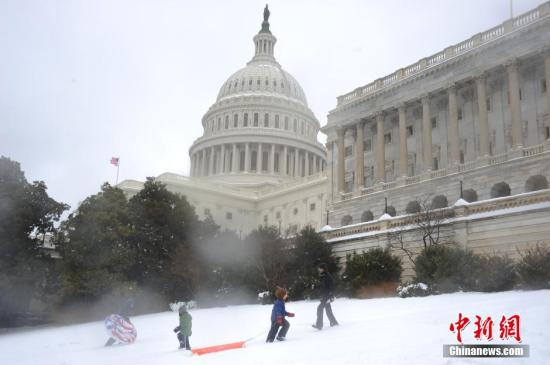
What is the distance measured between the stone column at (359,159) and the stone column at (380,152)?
66.6 inches

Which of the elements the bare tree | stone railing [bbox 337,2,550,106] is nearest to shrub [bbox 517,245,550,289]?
the bare tree

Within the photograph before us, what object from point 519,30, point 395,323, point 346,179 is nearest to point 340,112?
point 346,179

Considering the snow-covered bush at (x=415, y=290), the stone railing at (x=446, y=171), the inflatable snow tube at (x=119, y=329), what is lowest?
the inflatable snow tube at (x=119, y=329)

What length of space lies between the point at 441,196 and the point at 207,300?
21257 millimetres

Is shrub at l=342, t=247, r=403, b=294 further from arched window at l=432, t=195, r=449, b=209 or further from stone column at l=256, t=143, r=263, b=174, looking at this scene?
stone column at l=256, t=143, r=263, b=174

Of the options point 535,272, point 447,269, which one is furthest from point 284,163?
point 535,272

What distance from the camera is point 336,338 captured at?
14766mm

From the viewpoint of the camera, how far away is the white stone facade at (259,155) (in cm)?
8762

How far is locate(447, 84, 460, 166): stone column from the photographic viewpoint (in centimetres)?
4786

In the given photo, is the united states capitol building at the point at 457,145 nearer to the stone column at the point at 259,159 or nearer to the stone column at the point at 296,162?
the stone column at the point at 259,159

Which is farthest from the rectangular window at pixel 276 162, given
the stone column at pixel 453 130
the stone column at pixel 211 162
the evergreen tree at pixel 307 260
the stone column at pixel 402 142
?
the evergreen tree at pixel 307 260

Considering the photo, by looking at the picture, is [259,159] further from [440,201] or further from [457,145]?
[440,201]

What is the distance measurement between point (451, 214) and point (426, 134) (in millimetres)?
19236

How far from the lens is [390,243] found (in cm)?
3453
